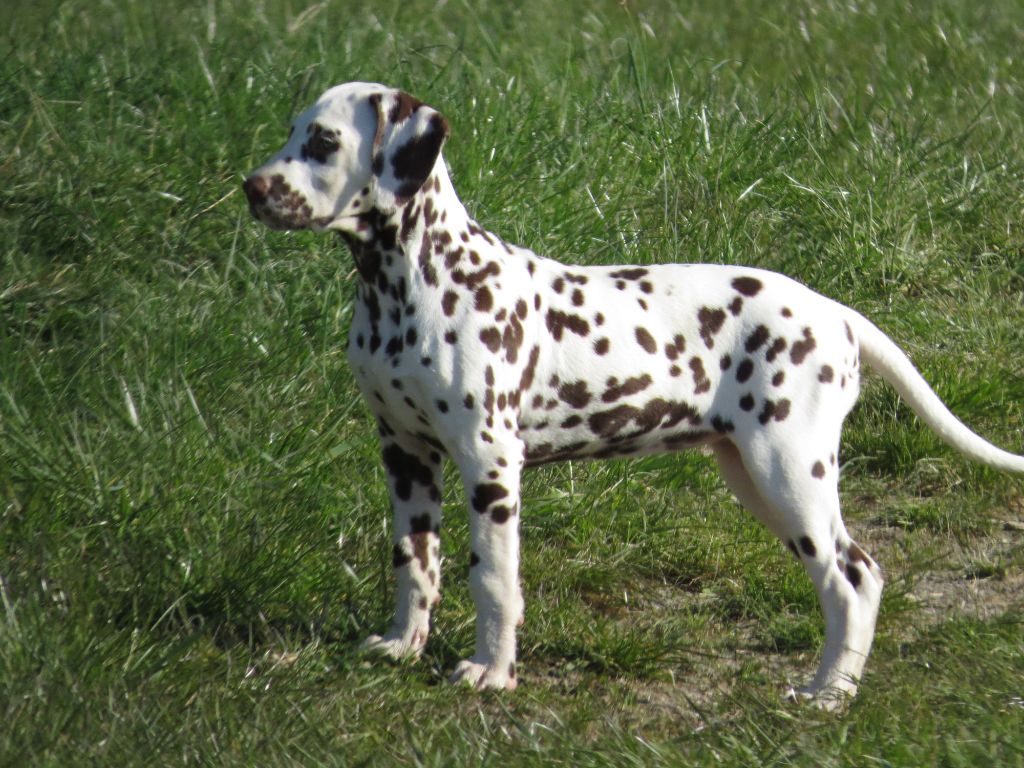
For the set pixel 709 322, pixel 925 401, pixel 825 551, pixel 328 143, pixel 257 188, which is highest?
pixel 328 143

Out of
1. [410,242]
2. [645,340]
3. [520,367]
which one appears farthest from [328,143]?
[645,340]

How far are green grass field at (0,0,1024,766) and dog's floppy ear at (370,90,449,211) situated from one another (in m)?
1.11

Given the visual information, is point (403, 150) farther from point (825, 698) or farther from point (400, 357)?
point (825, 698)

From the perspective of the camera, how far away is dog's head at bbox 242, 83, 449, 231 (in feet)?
13.1

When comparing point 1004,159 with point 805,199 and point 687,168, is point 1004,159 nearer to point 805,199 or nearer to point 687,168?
point 805,199

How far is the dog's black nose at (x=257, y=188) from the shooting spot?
3945 millimetres

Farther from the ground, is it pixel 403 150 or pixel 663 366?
pixel 403 150

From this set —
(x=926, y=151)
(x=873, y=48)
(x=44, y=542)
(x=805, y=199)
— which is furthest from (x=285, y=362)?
(x=873, y=48)

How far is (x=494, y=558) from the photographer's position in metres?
4.14

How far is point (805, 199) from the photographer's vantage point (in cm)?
677

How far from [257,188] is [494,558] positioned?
1172 mm

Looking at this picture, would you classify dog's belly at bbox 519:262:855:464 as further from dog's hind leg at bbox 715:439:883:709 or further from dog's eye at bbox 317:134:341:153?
dog's eye at bbox 317:134:341:153

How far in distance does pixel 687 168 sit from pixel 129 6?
3270mm

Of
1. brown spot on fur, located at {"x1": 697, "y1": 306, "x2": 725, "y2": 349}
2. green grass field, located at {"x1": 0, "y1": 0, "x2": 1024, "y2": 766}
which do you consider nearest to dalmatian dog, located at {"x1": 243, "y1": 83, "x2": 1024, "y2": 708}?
brown spot on fur, located at {"x1": 697, "y1": 306, "x2": 725, "y2": 349}
